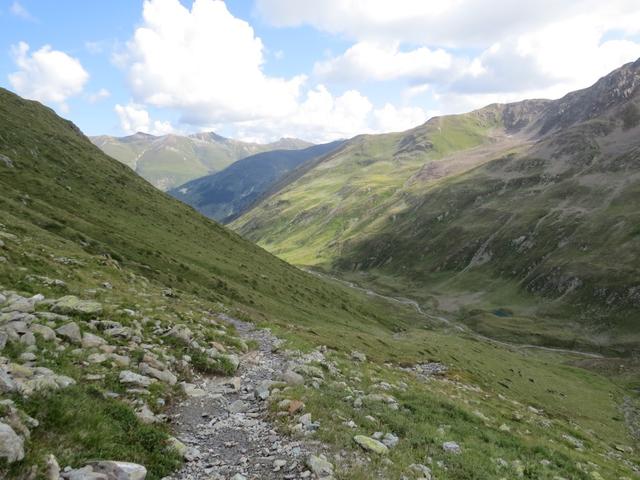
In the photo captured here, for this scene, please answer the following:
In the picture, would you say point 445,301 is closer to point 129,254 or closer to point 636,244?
point 636,244

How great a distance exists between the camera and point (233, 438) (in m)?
13.7

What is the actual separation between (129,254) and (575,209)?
193 m

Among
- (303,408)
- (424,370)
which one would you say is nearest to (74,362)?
(303,408)

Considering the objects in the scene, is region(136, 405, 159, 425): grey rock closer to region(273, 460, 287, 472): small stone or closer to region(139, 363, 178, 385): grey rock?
region(139, 363, 178, 385): grey rock

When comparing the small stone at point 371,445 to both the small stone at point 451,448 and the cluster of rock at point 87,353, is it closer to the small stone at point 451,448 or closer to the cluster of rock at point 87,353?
the small stone at point 451,448

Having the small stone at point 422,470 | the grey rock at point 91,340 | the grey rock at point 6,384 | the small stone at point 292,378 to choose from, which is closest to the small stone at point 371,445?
the small stone at point 422,470

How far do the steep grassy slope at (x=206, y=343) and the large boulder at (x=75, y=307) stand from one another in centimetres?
97

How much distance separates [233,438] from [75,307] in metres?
10.9

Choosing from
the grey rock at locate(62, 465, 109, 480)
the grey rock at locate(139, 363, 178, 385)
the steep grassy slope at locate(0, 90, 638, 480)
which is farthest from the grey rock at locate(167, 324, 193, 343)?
the grey rock at locate(62, 465, 109, 480)

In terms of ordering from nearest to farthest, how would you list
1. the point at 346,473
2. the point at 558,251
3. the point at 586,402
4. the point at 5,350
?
the point at 346,473, the point at 5,350, the point at 586,402, the point at 558,251

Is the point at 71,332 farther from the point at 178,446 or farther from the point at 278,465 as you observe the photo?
the point at 278,465

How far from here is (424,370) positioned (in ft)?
151

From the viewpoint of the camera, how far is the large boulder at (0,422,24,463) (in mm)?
8258

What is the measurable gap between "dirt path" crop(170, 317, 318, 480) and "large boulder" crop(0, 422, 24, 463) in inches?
144
